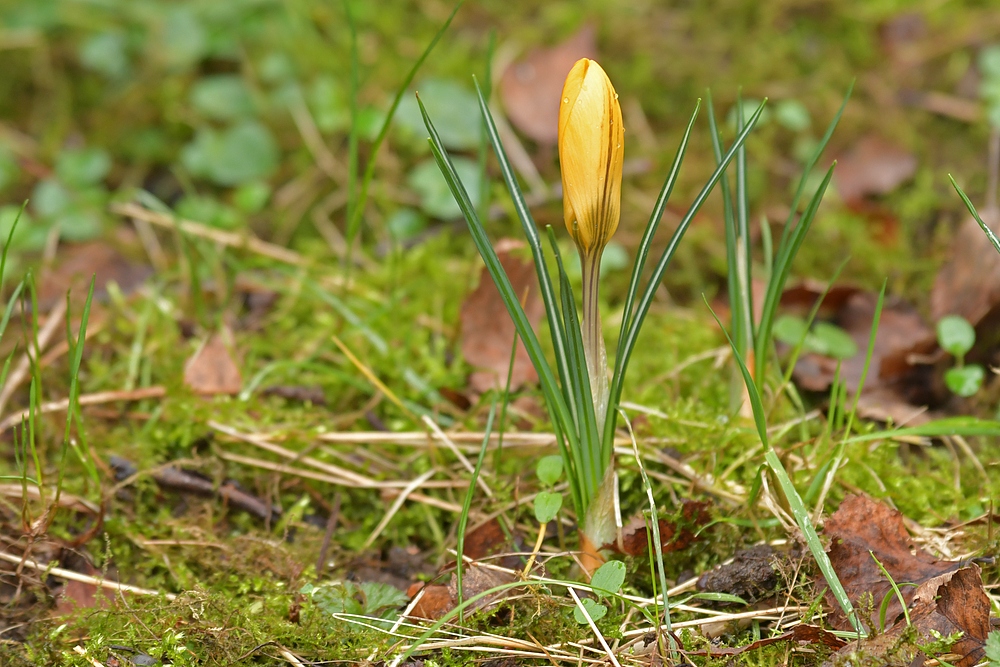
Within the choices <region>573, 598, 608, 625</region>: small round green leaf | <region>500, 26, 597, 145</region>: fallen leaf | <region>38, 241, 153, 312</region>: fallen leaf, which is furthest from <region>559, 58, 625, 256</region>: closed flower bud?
<region>38, 241, 153, 312</region>: fallen leaf

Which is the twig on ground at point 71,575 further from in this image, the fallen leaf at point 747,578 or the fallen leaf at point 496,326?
the fallen leaf at point 747,578

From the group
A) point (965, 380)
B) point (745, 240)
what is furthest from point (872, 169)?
point (745, 240)

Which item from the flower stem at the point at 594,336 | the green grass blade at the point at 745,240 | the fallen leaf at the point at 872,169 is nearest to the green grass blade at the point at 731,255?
the green grass blade at the point at 745,240

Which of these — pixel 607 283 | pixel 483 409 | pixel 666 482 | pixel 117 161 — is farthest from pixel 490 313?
pixel 117 161

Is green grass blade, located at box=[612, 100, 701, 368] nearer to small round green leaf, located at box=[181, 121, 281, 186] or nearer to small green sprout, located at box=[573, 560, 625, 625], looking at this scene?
small green sprout, located at box=[573, 560, 625, 625]

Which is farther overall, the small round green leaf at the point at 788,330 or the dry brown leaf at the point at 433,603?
the small round green leaf at the point at 788,330

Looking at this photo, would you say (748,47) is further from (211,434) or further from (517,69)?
(211,434)

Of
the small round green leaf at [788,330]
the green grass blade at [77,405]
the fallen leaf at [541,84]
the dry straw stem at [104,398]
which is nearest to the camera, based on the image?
Answer: the green grass blade at [77,405]
